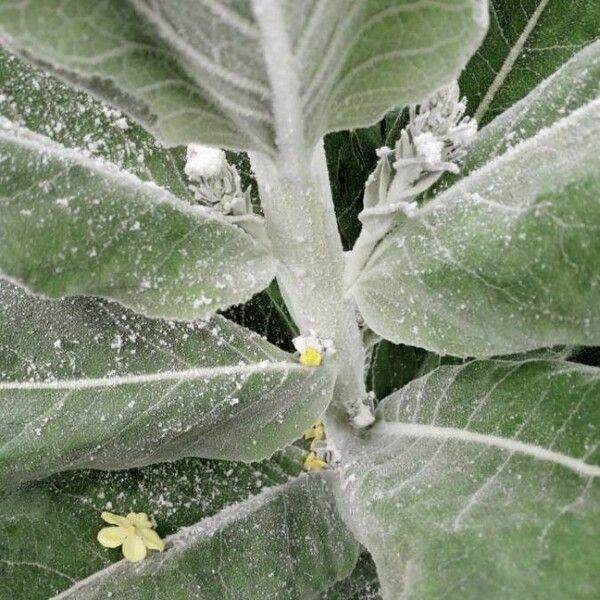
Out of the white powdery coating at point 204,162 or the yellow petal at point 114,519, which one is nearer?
the white powdery coating at point 204,162

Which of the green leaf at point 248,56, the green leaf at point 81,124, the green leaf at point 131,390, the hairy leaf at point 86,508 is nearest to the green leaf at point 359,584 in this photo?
the hairy leaf at point 86,508

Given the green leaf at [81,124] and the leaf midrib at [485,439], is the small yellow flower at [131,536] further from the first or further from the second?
the green leaf at [81,124]

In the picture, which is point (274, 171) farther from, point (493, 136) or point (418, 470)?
point (418, 470)

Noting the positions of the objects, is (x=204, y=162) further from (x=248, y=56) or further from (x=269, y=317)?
(x=269, y=317)

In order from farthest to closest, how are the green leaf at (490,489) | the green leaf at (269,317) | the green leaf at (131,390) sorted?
1. the green leaf at (269,317)
2. the green leaf at (131,390)
3. the green leaf at (490,489)

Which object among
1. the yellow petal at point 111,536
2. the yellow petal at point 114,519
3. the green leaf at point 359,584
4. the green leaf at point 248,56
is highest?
the green leaf at point 248,56

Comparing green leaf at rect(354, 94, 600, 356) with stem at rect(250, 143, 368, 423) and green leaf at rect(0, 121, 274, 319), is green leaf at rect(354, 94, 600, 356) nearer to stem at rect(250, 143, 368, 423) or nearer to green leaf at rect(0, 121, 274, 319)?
stem at rect(250, 143, 368, 423)
